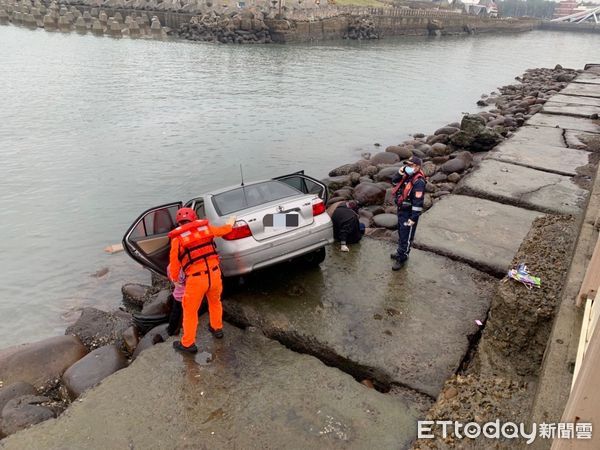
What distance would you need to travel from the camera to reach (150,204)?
1118cm

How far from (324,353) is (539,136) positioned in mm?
11663

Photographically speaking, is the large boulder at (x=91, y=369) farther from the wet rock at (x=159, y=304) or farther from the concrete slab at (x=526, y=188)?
the concrete slab at (x=526, y=188)

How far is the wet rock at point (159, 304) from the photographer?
6.48 metres

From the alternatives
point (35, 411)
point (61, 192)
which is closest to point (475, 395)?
point (35, 411)

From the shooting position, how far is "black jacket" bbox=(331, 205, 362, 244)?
6.68 metres

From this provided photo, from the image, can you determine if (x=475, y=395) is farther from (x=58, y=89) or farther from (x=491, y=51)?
(x=491, y=51)

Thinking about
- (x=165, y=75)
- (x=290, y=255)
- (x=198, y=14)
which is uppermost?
(x=198, y=14)

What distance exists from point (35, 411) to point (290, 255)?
10.1 feet

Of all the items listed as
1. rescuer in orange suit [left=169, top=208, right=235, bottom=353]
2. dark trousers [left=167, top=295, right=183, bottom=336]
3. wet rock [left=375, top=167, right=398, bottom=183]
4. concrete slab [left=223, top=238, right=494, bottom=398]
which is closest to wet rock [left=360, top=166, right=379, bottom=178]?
wet rock [left=375, top=167, right=398, bottom=183]

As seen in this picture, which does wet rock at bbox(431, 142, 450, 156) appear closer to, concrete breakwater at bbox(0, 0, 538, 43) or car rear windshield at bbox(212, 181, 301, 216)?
car rear windshield at bbox(212, 181, 301, 216)

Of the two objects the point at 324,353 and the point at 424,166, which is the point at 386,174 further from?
the point at 324,353

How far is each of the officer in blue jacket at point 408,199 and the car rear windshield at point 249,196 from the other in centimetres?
141

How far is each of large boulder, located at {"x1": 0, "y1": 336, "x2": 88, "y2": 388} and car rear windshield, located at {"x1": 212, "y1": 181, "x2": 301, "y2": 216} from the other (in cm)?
268

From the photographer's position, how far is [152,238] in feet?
18.1
